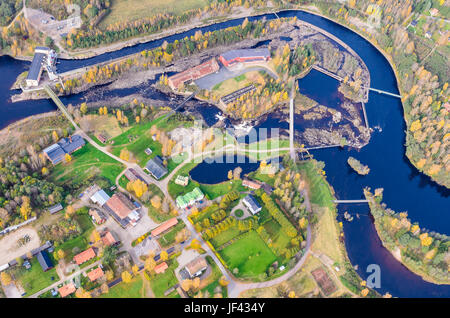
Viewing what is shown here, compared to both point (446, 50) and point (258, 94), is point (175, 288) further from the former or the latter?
point (446, 50)

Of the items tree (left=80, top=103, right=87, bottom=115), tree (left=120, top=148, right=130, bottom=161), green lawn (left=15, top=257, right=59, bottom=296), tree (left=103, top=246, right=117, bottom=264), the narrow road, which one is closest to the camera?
the narrow road

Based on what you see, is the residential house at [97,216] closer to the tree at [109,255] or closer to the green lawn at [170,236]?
the tree at [109,255]

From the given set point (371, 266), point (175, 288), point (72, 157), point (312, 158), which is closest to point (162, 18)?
point (72, 157)

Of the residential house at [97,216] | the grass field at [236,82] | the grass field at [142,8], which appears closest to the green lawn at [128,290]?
the residential house at [97,216]

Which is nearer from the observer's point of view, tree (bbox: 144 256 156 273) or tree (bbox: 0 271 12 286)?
tree (bbox: 0 271 12 286)

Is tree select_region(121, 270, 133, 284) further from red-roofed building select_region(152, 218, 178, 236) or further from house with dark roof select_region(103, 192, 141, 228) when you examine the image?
house with dark roof select_region(103, 192, 141, 228)

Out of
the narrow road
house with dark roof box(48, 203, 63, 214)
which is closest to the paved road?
the narrow road
